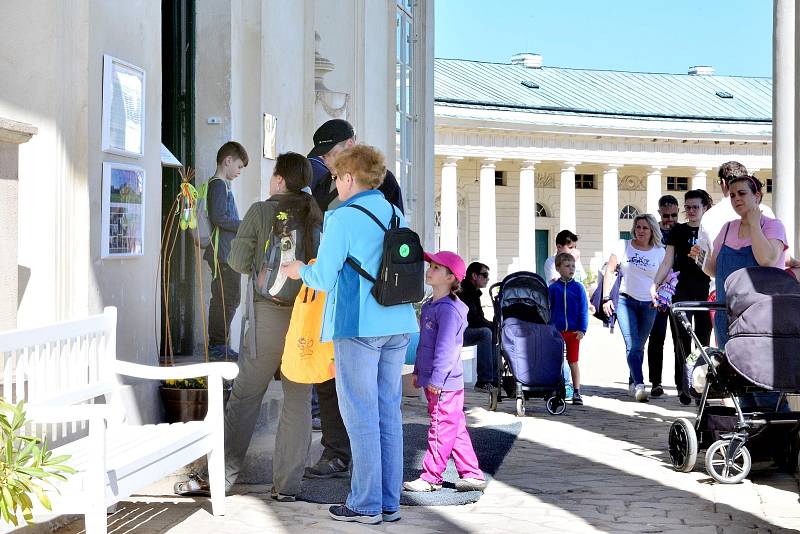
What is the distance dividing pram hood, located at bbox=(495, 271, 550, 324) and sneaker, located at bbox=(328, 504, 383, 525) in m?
4.60

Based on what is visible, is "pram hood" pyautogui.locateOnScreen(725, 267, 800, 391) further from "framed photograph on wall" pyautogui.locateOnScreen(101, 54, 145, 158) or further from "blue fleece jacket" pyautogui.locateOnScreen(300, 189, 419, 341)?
"framed photograph on wall" pyautogui.locateOnScreen(101, 54, 145, 158)

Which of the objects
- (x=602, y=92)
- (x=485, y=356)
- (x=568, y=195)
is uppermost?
(x=602, y=92)

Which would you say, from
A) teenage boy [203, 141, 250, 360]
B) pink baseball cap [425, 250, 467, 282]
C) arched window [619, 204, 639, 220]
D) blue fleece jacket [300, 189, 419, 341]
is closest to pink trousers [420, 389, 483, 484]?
pink baseball cap [425, 250, 467, 282]

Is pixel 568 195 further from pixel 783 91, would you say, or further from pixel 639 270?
pixel 783 91

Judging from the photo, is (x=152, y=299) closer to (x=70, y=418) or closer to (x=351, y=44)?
(x=70, y=418)

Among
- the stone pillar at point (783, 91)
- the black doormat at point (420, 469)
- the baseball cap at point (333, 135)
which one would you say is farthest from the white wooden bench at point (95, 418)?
the stone pillar at point (783, 91)

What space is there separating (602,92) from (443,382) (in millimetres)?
48943

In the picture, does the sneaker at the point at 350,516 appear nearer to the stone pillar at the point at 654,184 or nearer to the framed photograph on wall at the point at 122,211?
the framed photograph on wall at the point at 122,211

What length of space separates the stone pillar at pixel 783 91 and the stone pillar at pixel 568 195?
41668 millimetres

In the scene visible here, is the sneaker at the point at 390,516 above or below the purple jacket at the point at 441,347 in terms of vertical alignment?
below

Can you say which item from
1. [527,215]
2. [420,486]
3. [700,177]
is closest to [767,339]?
[420,486]

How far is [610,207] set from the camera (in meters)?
53.5

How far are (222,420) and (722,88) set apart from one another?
5406 cm

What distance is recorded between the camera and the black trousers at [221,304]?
30.4 ft
